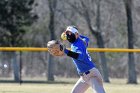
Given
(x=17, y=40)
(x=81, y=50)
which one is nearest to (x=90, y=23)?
(x=17, y=40)

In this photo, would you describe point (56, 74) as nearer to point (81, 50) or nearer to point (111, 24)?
point (111, 24)

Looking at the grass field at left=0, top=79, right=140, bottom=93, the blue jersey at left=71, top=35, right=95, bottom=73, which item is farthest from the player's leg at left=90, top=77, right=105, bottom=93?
the grass field at left=0, top=79, right=140, bottom=93

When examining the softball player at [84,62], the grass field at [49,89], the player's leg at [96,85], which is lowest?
the grass field at [49,89]

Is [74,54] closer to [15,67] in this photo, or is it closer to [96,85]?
[96,85]

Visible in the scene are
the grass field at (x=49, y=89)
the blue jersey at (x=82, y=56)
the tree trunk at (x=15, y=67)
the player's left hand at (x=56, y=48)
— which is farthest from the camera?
the tree trunk at (x=15, y=67)

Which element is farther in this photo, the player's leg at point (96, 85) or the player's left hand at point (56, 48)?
the player's leg at point (96, 85)

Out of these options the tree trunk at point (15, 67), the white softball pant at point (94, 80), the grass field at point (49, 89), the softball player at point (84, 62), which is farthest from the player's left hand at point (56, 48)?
the tree trunk at point (15, 67)

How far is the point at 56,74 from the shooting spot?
32.8 metres

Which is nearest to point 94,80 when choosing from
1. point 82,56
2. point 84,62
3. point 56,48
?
point 84,62

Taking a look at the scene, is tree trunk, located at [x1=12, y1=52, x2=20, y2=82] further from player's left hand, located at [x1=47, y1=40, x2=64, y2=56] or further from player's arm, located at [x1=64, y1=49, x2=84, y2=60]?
player's left hand, located at [x1=47, y1=40, x2=64, y2=56]

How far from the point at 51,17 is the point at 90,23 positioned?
2696 mm

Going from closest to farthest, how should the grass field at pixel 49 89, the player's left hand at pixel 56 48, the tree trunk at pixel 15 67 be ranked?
the player's left hand at pixel 56 48 < the grass field at pixel 49 89 < the tree trunk at pixel 15 67

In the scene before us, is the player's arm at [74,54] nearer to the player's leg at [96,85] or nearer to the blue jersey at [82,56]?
the blue jersey at [82,56]

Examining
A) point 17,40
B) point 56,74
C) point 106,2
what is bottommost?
point 56,74
